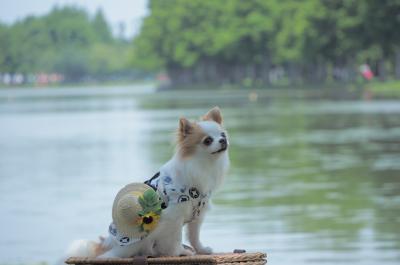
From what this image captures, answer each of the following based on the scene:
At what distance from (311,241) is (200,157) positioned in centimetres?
734

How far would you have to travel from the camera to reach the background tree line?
92200mm

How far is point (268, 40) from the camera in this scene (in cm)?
12369

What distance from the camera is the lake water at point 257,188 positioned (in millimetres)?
12688

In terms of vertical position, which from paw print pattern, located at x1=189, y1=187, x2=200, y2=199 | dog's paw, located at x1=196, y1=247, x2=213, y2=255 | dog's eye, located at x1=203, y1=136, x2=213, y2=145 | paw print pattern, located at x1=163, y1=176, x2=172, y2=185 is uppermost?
dog's eye, located at x1=203, y1=136, x2=213, y2=145

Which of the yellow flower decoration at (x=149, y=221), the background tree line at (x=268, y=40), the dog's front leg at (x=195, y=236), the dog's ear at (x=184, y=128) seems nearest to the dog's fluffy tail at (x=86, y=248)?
the yellow flower decoration at (x=149, y=221)

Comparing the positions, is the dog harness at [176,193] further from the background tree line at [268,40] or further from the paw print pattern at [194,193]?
the background tree line at [268,40]

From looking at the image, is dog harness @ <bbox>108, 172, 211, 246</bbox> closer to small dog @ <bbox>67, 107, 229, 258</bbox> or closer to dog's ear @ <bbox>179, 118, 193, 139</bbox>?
small dog @ <bbox>67, 107, 229, 258</bbox>

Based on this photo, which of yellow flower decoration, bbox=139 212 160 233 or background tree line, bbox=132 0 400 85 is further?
background tree line, bbox=132 0 400 85

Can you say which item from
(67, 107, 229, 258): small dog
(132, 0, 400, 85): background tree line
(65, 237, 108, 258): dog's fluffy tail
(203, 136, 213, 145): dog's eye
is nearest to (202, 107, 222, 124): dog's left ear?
(67, 107, 229, 258): small dog

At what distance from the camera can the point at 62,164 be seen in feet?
87.9

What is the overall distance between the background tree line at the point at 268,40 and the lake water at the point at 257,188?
2029 inches

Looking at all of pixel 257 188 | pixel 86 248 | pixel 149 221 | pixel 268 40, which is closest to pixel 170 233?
pixel 149 221

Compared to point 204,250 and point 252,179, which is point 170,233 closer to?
point 204,250

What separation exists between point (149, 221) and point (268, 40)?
4680 inches
